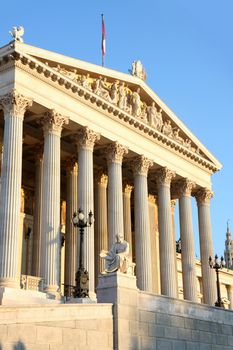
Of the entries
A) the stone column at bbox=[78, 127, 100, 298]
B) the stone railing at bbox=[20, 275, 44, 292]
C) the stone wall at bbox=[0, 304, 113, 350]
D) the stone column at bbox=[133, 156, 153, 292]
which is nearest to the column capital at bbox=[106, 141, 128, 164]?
the stone column at bbox=[78, 127, 100, 298]

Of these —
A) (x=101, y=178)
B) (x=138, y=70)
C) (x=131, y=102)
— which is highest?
(x=138, y=70)

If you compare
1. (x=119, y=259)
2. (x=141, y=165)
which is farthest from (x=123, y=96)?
(x=119, y=259)

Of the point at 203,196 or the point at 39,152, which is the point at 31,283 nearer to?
the point at 39,152

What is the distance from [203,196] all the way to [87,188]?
18.4 m

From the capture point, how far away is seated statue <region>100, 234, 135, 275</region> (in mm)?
26188

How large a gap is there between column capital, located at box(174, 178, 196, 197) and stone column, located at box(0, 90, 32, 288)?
1999cm

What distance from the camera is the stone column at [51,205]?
36.2 m

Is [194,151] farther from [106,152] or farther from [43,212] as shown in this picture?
[43,212]

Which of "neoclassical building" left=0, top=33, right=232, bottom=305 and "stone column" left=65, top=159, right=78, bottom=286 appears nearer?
"neoclassical building" left=0, top=33, right=232, bottom=305

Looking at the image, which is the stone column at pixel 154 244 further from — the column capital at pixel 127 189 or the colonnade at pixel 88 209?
the column capital at pixel 127 189

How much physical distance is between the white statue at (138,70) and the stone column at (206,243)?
1244cm

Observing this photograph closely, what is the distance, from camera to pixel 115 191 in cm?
4397

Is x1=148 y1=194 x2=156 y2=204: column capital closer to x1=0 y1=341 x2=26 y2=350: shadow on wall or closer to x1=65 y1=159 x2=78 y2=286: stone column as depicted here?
x1=65 y1=159 x2=78 y2=286: stone column

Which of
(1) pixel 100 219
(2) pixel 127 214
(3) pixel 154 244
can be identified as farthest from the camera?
(3) pixel 154 244
